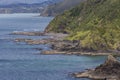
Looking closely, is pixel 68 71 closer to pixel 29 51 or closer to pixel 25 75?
pixel 25 75

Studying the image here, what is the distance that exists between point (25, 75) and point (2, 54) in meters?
51.4

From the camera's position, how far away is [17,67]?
13888cm

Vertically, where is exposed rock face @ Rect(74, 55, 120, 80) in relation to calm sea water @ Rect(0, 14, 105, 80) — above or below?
above

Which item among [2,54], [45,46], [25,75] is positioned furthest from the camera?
[45,46]

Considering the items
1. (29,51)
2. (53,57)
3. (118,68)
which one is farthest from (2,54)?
(118,68)

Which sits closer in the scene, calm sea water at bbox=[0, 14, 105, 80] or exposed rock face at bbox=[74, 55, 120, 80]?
exposed rock face at bbox=[74, 55, 120, 80]

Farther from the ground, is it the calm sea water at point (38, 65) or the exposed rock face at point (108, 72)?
the exposed rock face at point (108, 72)

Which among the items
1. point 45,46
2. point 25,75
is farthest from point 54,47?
point 25,75

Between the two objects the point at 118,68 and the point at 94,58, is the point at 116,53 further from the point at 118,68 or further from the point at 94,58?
the point at 118,68

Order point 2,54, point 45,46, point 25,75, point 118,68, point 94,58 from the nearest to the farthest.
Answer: point 118,68 < point 25,75 < point 94,58 < point 2,54 < point 45,46

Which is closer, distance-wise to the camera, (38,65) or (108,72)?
(108,72)

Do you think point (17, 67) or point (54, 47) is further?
point (54, 47)

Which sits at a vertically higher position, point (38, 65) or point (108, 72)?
point (108, 72)

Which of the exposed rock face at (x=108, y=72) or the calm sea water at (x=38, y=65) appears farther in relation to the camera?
the calm sea water at (x=38, y=65)
